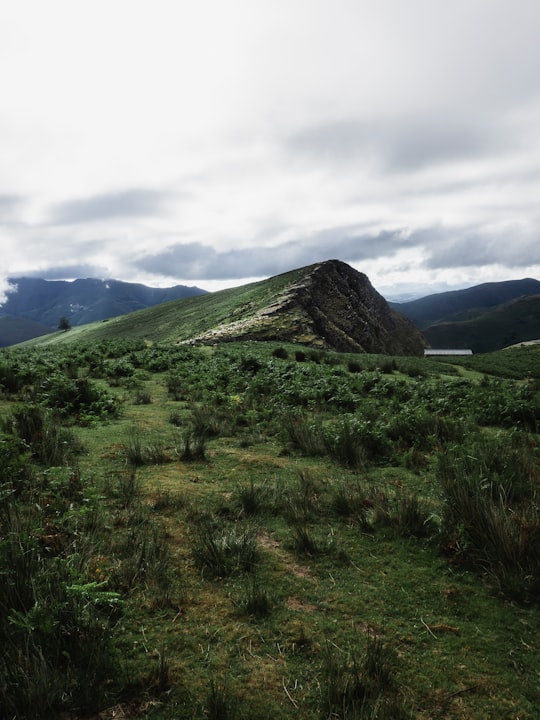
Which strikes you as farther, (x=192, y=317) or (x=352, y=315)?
(x=192, y=317)

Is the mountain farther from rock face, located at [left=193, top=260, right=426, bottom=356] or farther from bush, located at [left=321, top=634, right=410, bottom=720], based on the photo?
bush, located at [left=321, top=634, right=410, bottom=720]

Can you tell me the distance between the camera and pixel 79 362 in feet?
66.6

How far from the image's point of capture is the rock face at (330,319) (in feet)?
157

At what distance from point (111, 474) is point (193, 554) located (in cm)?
312

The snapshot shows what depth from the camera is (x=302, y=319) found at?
2051 inches

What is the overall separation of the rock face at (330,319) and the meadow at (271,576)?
36397mm

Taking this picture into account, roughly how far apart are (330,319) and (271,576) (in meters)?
56.1

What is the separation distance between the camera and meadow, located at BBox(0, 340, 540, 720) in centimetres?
321

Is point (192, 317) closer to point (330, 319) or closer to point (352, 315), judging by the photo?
point (330, 319)

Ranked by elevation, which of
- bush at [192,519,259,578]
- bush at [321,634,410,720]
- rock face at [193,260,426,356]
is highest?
rock face at [193,260,426,356]

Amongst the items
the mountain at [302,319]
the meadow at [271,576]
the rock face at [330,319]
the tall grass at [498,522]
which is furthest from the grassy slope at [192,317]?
the tall grass at [498,522]

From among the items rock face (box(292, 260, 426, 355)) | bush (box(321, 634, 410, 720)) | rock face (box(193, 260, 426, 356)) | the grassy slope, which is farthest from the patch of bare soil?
the grassy slope

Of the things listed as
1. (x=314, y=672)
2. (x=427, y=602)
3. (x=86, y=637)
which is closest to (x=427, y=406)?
(x=427, y=602)

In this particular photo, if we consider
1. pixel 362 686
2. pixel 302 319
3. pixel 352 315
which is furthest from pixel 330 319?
pixel 362 686
